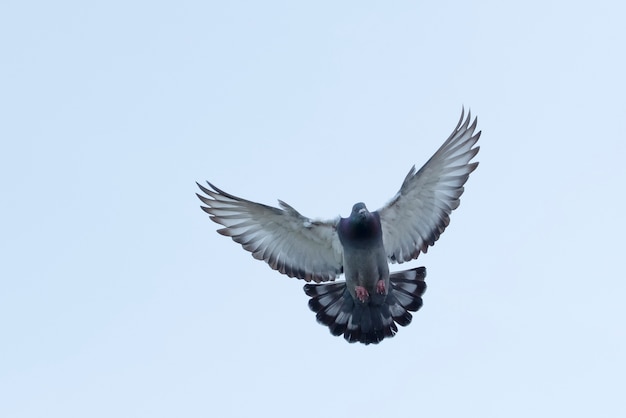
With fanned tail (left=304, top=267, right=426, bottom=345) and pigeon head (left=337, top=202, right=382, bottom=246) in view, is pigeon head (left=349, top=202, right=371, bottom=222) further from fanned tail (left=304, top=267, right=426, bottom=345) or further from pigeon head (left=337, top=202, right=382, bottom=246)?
fanned tail (left=304, top=267, right=426, bottom=345)

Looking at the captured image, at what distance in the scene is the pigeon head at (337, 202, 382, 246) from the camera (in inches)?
975

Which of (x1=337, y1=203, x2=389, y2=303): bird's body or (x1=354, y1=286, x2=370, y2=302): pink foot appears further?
(x1=354, y1=286, x2=370, y2=302): pink foot

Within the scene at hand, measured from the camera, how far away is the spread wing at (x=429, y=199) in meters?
25.2

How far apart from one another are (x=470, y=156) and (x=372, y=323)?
313 centimetres

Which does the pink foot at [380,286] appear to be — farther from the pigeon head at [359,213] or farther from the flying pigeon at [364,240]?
the pigeon head at [359,213]

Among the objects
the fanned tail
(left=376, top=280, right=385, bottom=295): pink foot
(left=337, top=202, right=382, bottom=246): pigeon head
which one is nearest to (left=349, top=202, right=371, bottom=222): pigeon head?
(left=337, top=202, right=382, bottom=246): pigeon head

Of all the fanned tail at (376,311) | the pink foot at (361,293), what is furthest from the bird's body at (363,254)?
the fanned tail at (376,311)

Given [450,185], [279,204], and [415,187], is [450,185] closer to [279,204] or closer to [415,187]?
[415,187]

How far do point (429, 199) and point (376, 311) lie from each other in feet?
6.67

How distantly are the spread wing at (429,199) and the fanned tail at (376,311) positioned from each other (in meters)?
0.41

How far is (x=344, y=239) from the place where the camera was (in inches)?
987

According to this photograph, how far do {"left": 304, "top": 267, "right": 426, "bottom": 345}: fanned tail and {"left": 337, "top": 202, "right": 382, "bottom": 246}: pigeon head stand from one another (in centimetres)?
136

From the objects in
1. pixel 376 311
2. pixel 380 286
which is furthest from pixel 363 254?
pixel 376 311

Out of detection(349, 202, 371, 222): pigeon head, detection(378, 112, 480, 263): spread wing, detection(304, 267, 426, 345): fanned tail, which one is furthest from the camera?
detection(304, 267, 426, 345): fanned tail
